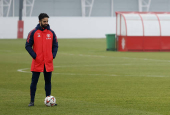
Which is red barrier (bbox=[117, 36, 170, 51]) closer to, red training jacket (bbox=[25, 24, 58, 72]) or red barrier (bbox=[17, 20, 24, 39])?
red barrier (bbox=[17, 20, 24, 39])

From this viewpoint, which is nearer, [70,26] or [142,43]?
[142,43]

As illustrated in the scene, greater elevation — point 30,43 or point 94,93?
point 30,43

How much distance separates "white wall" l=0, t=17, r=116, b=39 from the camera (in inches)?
2249

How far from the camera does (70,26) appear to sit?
2320 inches

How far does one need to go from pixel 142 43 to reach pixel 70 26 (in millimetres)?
25319

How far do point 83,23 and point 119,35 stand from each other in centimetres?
2485

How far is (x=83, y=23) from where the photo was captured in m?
59.6

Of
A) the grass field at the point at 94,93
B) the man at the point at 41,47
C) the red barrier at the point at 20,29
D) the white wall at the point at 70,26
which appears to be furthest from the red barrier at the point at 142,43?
the man at the point at 41,47

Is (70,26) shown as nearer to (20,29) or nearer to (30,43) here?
(20,29)

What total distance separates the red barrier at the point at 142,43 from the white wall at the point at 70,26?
79.9 ft

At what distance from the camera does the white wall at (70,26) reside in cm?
5712

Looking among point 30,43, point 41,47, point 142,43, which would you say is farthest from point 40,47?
point 142,43

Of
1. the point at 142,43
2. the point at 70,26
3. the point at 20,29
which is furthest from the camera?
the point at 70,26

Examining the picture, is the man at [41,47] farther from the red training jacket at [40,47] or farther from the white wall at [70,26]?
the white wall at [70,26]
